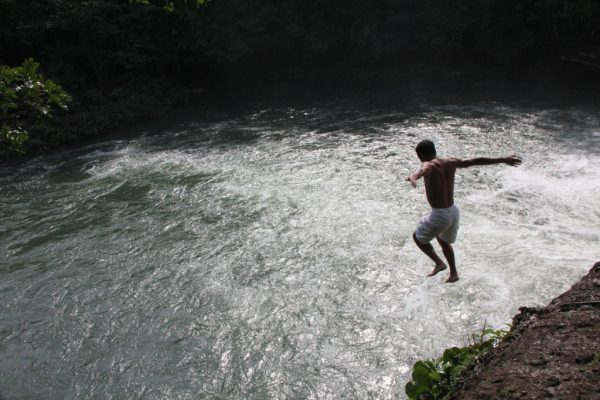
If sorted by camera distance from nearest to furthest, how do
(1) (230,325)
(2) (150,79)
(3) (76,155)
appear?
(1) (230,325) → (3) (76,155) → (2) (150,79)

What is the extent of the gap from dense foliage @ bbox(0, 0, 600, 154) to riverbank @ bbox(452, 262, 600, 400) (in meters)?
16.9

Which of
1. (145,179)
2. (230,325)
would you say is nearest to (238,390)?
(230,325)

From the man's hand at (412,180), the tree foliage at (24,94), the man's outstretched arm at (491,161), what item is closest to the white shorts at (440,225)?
the man's outstretched arm at (491,161)

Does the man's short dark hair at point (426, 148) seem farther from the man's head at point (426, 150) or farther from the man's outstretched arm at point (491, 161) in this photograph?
the man's outstretched arm at point (491, 161)

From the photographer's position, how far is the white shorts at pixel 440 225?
17.3ft

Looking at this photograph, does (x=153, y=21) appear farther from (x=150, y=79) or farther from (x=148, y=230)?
(x=148, y=230)

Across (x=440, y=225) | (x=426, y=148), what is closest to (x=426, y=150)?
(x=426, y=148)

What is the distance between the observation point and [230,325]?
19.6 ft

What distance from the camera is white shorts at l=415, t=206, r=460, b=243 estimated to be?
5.27 metres

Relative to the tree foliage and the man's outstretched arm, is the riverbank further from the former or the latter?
the tree foliage

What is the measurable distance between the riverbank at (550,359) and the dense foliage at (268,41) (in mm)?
16902

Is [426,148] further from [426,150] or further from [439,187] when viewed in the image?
[439,187]

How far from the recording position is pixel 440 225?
5312 mm

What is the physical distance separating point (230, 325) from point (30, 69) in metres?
3.63
